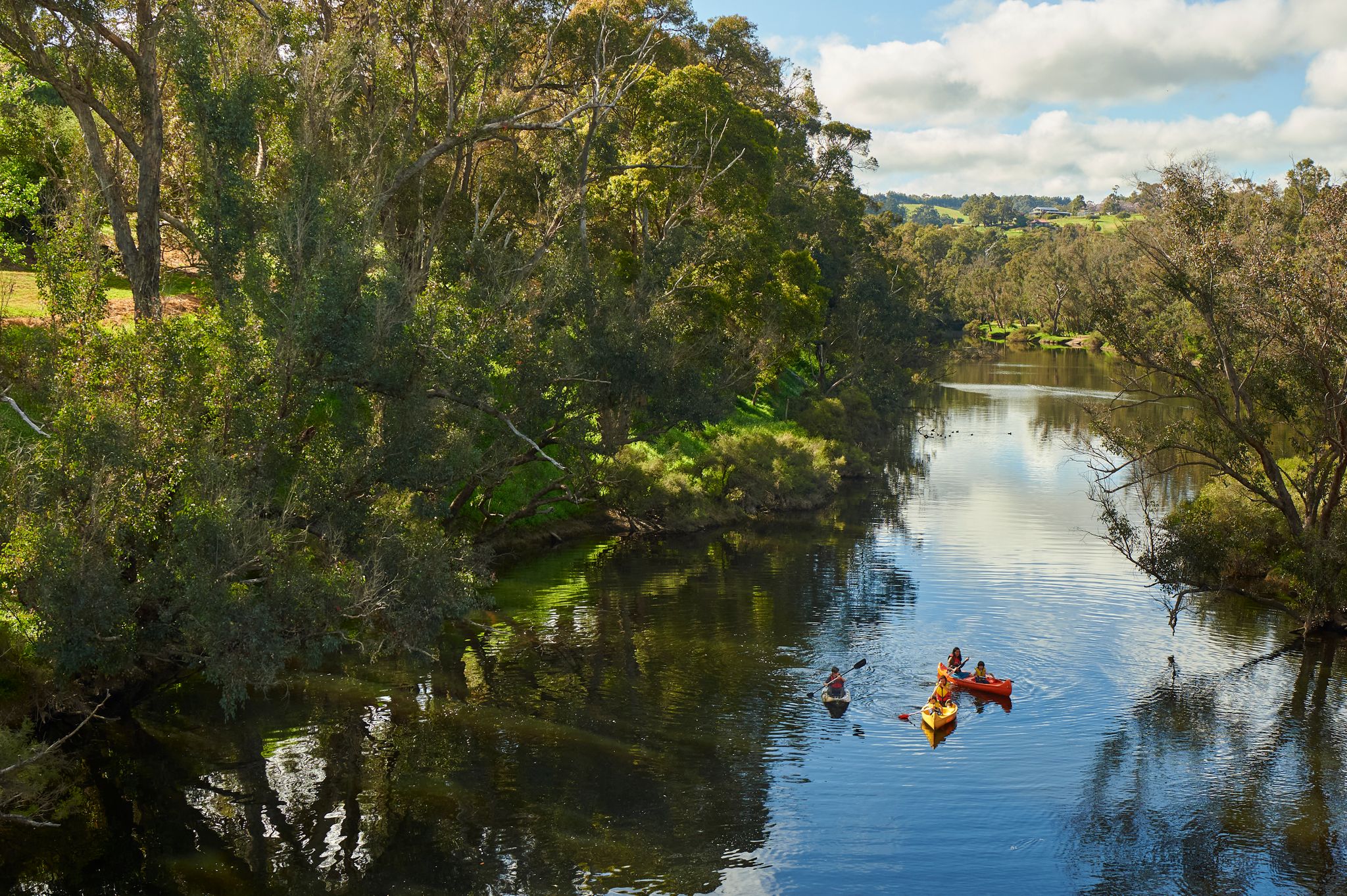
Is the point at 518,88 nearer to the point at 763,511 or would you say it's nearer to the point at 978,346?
the point at 763,511

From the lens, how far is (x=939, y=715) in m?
23.8

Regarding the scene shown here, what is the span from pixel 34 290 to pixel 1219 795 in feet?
124

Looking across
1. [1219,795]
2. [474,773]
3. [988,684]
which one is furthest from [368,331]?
[1219,795]

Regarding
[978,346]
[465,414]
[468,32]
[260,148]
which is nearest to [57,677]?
[465,414]

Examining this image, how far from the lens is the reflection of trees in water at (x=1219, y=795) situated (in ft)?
59.5

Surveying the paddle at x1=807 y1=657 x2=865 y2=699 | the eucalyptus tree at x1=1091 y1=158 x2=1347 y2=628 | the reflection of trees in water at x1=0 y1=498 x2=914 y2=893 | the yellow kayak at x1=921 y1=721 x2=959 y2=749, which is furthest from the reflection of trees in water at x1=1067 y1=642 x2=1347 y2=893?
the reflection of trees in water at x1=0 y1=498 x2=914 y2=893

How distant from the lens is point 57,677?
1920 cm

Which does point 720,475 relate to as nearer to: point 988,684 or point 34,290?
point 988,684

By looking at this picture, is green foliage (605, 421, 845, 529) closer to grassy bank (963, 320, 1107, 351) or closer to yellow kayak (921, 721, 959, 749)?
yellow kayak (921, 721, 959, 749)

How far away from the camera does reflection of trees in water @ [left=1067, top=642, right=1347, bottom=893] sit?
1814 cm

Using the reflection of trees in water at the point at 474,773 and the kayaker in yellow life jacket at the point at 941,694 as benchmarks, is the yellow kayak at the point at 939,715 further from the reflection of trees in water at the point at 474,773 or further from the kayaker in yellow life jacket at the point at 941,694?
the reflection of trees in water at the point at 474,773

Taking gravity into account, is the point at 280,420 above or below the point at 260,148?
below

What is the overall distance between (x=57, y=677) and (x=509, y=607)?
1438 centimetres

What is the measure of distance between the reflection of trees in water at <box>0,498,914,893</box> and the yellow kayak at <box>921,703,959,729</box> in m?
3.15
